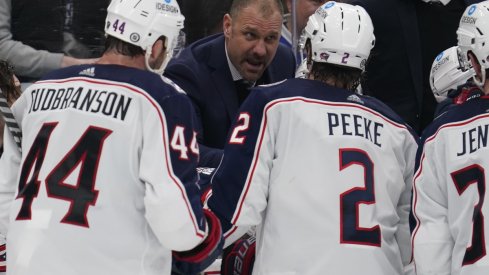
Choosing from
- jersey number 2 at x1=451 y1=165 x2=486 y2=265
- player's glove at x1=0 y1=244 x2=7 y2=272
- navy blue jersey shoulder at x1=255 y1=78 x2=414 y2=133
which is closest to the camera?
jersey number 2 at x1=451 y1=165 x2=486 y2=265

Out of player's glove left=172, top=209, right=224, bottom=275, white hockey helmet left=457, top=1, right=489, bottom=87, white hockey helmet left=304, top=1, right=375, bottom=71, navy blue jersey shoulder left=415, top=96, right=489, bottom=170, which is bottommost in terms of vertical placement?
player's glove left=172, top=209, right=224, bottom=275

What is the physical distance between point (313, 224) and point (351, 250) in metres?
0.19

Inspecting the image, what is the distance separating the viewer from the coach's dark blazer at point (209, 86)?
6.18 meters

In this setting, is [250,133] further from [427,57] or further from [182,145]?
[427,57]

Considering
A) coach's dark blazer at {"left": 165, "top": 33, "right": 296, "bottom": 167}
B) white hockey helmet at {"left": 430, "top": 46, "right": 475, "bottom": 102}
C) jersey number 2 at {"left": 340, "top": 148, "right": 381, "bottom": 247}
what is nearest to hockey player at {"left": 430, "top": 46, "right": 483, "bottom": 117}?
white hockey helmet at {"left": 430, "top": 46, "right": 475, "bottom": 102}

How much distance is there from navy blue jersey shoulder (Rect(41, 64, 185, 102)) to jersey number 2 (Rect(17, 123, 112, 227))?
22 centimetres

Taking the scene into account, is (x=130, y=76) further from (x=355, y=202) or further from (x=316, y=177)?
(x=355, y=202)

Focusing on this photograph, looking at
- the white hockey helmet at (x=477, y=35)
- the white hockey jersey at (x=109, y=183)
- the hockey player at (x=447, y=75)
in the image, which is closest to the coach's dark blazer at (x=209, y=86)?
the hockey player at (x=447, y=75)

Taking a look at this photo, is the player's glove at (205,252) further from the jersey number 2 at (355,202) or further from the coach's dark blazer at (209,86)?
the coach's dark blazer at (209,86)

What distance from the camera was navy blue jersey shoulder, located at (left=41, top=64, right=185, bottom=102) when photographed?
14.9 feet

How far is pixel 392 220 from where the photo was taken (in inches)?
193

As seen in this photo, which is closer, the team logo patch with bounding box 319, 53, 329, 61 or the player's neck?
the player's neck

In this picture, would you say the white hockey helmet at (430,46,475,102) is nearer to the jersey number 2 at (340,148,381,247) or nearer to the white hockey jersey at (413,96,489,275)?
the white hockey jersey at (413,96,489,275)

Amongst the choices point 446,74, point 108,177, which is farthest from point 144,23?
point 446,74
